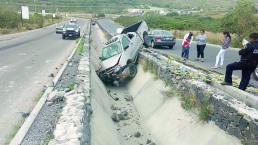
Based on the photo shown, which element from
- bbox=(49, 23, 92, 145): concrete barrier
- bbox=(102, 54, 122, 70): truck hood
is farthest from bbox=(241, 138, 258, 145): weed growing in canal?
bbox=(102, 54, 122, 70): truck hood

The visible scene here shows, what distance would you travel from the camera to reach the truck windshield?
59.3ft

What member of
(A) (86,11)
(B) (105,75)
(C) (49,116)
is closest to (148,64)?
(B) (105,75)

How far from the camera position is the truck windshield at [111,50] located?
59.3ft

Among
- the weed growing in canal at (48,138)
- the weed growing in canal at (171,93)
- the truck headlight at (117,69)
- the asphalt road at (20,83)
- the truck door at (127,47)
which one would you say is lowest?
the asphalt road at (20,83)

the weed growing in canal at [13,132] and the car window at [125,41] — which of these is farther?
the car window at [125,41]

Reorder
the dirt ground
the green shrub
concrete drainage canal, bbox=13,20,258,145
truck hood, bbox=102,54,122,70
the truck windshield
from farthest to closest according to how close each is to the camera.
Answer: the green shrub
the truck windshield
truck hood, bbox=102,54,122,70
the dirt ground
concrete drainage canal, bbox=13,20,258,145

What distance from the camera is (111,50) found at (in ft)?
60.4

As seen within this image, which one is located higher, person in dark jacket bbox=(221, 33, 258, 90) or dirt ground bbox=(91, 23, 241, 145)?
person in dark jacket bbox=(221, 33, 258, 90)

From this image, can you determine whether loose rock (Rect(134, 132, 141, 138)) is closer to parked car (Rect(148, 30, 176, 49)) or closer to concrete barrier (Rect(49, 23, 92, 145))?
concrete barrier (Rect(49, 23, 92, 145))

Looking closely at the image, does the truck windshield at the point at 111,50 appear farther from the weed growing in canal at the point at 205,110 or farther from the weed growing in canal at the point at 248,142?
the weed growing in canal at the point at 248,142

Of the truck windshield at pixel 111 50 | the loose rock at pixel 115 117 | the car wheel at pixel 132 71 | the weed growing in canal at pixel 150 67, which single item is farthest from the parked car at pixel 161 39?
the loose rock at pixel 115 117

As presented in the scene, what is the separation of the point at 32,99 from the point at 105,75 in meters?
5.59

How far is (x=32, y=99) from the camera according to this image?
39.6ft

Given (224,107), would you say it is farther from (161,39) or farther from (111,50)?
(161,39)
